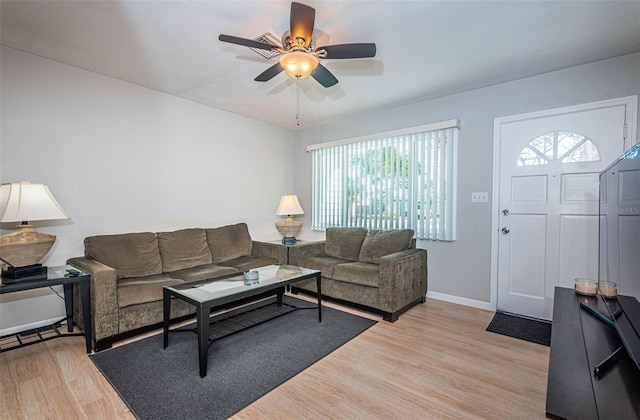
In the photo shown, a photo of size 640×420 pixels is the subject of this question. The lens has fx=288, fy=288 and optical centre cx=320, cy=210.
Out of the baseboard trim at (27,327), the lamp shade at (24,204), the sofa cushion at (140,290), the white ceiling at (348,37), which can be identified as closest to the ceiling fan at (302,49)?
the white ceiling at (348,37)

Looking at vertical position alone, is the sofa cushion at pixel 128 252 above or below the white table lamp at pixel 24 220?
below

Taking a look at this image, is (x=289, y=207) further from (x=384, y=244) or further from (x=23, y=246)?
(x=23, y=246)

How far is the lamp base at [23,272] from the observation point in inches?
81.6

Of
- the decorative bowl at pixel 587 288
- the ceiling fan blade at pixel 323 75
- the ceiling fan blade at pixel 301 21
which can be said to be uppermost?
the ceiling fan blade at pixel 301 21

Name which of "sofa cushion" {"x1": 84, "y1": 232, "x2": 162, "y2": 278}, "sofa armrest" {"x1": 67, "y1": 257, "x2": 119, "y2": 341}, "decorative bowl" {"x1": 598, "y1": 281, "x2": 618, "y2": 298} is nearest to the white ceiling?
"sofa cushion" {"x1": 84, "y1": 232, "x2": 162, "y2": 278}

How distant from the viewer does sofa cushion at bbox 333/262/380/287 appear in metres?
2.96

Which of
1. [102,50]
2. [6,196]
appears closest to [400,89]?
[102,50]

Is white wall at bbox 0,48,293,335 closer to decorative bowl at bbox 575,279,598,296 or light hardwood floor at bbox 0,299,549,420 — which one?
light hardwood floor at bbox 0,299,549,420

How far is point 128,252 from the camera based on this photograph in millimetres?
2844

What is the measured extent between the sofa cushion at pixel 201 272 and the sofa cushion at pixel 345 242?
1354 millimetres

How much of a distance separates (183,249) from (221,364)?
1600 mm

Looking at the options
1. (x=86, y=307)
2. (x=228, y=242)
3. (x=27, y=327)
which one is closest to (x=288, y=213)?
(x=228, y=242)

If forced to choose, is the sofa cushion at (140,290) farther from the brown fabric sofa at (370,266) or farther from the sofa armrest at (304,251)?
the brown fabric sofa at (370,266)

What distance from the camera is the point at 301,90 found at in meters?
3.29
